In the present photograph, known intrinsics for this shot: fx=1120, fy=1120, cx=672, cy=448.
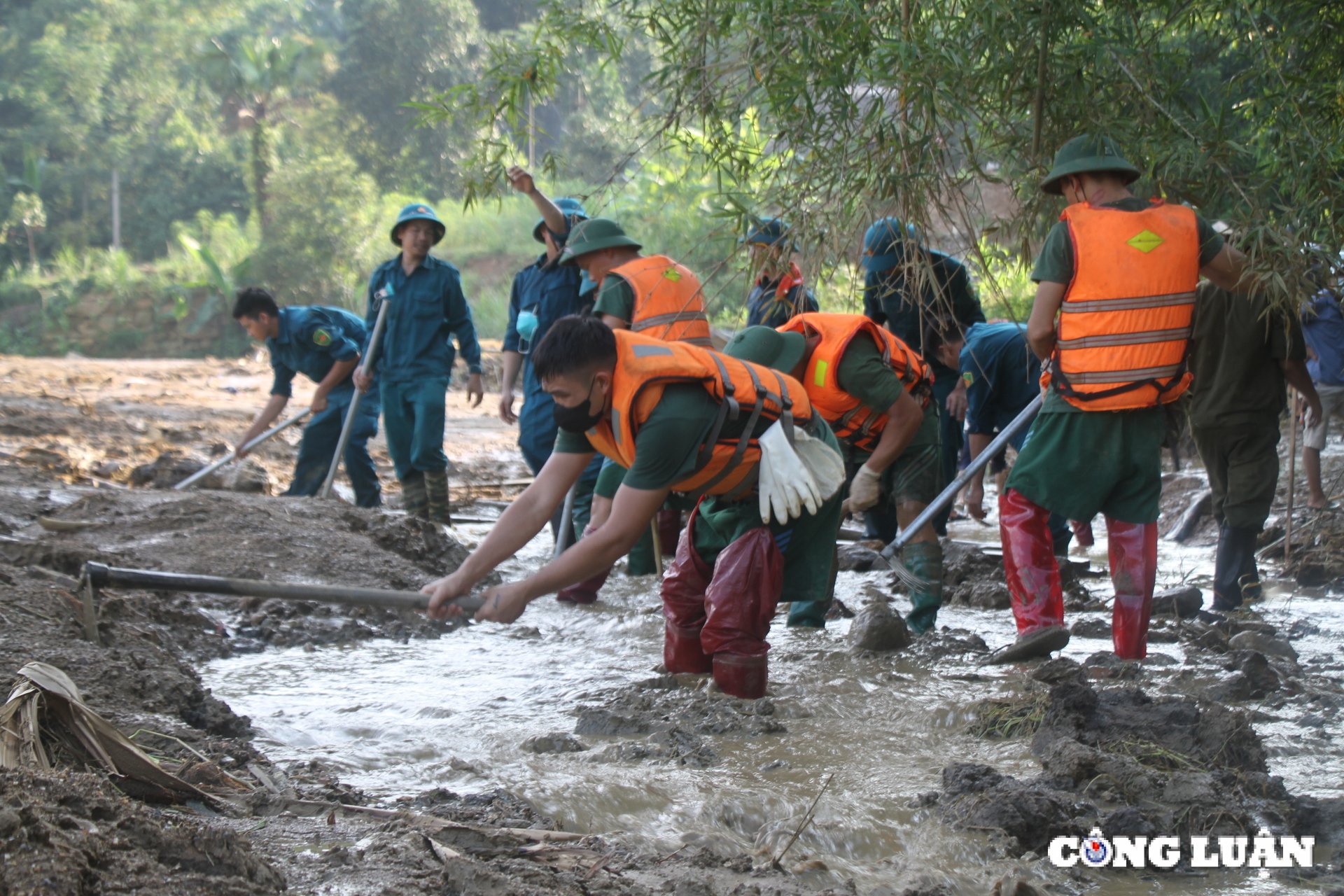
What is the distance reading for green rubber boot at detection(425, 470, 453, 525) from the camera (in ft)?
23.1

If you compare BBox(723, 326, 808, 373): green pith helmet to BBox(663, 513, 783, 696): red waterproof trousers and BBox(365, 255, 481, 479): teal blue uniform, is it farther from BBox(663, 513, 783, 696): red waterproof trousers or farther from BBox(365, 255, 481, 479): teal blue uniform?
BBox(365, 255, 481, 479): teal blue uniform

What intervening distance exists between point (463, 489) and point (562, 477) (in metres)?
5.92

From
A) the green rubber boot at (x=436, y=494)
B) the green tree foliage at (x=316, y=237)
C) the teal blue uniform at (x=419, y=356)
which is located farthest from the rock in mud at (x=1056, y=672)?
the green tree foliage at (x=316, y=237)

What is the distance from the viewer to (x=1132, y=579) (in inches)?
146

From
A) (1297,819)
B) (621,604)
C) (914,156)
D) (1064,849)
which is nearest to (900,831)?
(1064,849)

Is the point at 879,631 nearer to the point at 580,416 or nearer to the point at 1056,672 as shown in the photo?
the point at 1056,672

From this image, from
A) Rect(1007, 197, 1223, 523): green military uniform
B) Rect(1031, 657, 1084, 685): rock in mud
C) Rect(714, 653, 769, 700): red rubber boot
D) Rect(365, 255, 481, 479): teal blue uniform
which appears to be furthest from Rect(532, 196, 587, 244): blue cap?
Rect(1031, 657, 1084, 685): rock in mud

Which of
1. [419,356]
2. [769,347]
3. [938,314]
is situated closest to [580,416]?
[769,347]

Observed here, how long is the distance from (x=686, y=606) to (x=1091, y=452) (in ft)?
4.68

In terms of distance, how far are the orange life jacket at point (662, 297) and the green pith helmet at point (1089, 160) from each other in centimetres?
165

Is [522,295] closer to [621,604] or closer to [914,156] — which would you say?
[621,604]

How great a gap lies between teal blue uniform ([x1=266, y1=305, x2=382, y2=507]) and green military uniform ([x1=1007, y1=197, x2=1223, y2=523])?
15.4ft

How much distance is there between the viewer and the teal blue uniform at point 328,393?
728cm

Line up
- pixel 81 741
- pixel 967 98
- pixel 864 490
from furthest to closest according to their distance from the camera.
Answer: pixel 864 490
pixel 967 98
pixel 81 741
